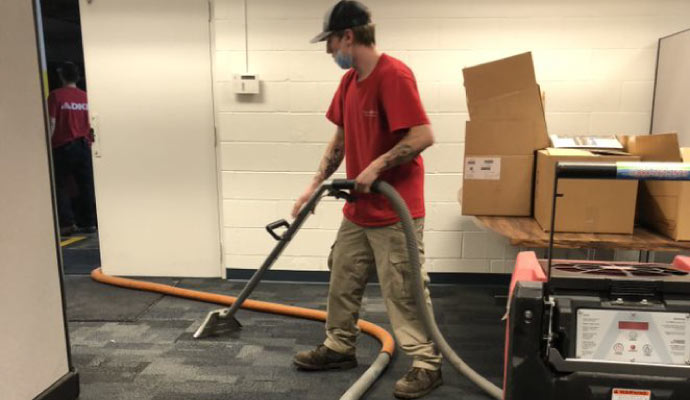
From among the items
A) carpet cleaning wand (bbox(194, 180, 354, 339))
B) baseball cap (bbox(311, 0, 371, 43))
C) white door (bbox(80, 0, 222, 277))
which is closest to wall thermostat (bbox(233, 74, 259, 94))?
white door (bbox(80, 0, 222, 277))

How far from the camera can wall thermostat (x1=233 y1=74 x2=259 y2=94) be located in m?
3.11

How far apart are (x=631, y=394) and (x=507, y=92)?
149cm

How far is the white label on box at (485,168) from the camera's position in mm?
2179

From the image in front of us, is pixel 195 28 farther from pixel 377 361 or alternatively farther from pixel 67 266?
pixel 377 361

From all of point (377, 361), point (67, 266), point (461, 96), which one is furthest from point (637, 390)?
point (67, 266)

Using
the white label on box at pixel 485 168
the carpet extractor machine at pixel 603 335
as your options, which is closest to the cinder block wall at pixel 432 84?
the white label on box at pixel 485 168

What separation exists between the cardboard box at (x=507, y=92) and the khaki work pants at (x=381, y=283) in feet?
2.09

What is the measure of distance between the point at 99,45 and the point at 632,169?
10.6ft

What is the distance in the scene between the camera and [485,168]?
2.18 meters

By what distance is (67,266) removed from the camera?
12.1ft

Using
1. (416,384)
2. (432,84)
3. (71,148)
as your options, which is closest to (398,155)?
(416,384)

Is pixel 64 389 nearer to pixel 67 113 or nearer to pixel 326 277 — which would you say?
pixel 326 277

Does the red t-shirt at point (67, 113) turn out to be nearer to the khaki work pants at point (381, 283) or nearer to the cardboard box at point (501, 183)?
the khaki work pants at point (381, 283)

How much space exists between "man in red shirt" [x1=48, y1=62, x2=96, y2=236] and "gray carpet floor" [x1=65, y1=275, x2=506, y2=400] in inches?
66.8
